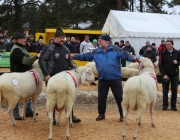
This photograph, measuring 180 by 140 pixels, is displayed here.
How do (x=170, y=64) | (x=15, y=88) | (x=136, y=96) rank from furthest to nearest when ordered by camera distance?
1. (x=170, y=64)
2. (x=15, y=88)
3. (x=136, y=96)

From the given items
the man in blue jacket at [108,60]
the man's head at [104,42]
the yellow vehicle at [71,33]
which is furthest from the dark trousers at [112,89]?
the yellow vehicle at [71,33]

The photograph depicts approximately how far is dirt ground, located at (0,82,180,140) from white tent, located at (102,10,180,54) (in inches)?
459

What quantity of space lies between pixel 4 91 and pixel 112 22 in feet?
51.1

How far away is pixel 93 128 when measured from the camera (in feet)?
21.8

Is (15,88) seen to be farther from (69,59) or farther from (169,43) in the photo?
(169,43)

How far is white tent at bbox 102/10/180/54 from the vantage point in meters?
19.5

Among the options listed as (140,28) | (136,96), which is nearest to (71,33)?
(140,28)

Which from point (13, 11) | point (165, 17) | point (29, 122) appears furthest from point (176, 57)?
point (13, 11)

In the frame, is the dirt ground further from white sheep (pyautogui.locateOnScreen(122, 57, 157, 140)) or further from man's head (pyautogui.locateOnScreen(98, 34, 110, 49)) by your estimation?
man's head (pyautogui.locateOnScreen(98, 34, 110, 49))

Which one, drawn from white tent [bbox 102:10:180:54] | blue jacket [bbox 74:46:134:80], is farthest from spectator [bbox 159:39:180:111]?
white tent [bbox 102:10:180:54]

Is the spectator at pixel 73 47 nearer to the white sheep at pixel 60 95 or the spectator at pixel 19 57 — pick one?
the spectator at pixel 19 57

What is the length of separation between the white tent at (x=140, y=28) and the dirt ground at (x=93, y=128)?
11.7 metres

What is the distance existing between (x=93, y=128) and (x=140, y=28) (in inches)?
573

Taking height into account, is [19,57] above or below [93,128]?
above
